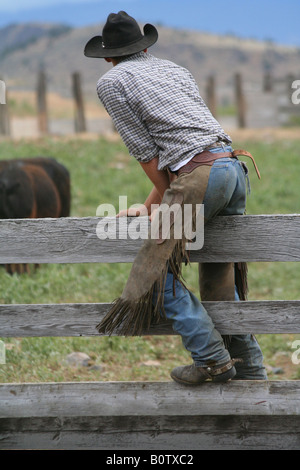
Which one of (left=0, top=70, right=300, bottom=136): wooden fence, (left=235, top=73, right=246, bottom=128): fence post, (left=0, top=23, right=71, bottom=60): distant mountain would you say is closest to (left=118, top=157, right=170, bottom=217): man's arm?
(left=0, top=70, right=300, bottom=136): wooden fence

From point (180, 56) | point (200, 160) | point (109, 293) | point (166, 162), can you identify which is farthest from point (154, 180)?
point (180, 56)

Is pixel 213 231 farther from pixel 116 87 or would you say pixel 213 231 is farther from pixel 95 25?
pixel 95 25

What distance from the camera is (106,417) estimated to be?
3.50 m

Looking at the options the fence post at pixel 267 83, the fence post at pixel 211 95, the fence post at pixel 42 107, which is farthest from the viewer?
the fence post at pixel 267 83

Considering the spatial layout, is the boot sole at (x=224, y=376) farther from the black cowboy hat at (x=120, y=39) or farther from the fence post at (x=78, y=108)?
the fence post at (x=78, y=108)

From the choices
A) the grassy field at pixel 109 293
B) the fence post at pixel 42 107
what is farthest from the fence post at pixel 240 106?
the grassy field at pixel 109 293

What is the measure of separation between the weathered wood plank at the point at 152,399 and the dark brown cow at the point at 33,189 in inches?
146

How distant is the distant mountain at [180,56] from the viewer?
305ft

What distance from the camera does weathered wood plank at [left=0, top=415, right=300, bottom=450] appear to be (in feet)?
11.4

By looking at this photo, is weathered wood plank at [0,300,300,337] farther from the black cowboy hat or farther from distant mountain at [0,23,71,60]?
distant mountain at [0,23,71,60]

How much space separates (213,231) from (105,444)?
123cm

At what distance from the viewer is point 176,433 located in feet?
11.5

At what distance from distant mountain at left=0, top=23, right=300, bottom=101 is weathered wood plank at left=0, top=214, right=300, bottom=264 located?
85.3 m
